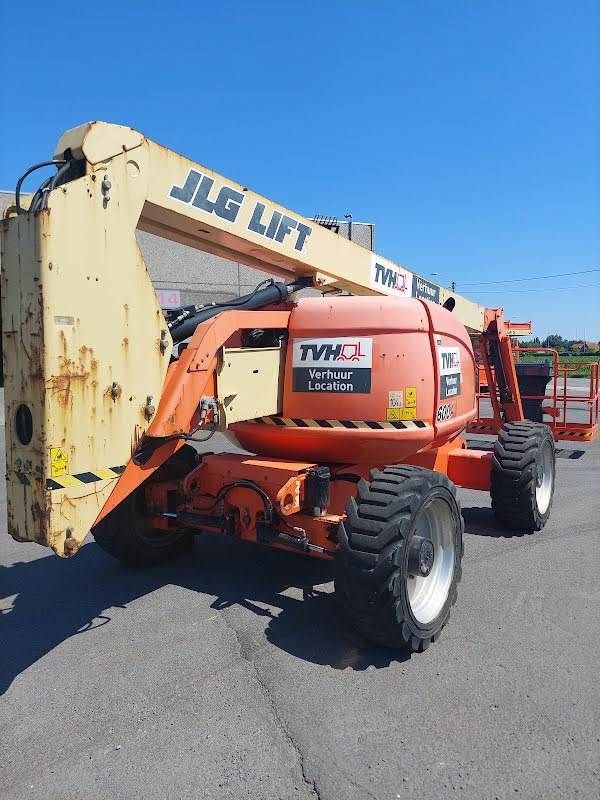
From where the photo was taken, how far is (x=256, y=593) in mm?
4777

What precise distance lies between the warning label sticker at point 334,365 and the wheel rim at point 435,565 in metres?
1.03

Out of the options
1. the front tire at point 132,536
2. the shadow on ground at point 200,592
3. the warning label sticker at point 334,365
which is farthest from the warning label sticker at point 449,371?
the front tire at point 132,536

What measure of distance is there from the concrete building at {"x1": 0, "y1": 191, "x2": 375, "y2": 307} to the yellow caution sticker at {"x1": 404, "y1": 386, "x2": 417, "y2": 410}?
65.6 feet

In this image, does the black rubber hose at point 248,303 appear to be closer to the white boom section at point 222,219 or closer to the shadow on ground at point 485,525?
the white boom section at point 222,219

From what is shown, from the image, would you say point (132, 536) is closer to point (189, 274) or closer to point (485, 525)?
point (485, 525)

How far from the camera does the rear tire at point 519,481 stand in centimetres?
649

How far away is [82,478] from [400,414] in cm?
242

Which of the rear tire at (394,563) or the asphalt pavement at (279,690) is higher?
the rear tire at (394,563)

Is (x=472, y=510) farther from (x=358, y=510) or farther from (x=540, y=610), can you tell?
(x=358, y=510)

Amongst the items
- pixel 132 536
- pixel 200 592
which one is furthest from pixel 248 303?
pixel 200 592

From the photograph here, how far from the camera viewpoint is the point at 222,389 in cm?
417

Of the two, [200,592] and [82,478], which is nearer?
[82,478]

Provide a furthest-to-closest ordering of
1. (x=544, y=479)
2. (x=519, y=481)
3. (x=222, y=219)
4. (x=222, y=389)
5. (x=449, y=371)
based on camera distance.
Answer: (x=544, y=479), (x=519, y=481), (x=449, y=371), (x=222, y=389), (x=222, y=219)

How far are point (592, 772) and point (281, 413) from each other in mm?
3021
